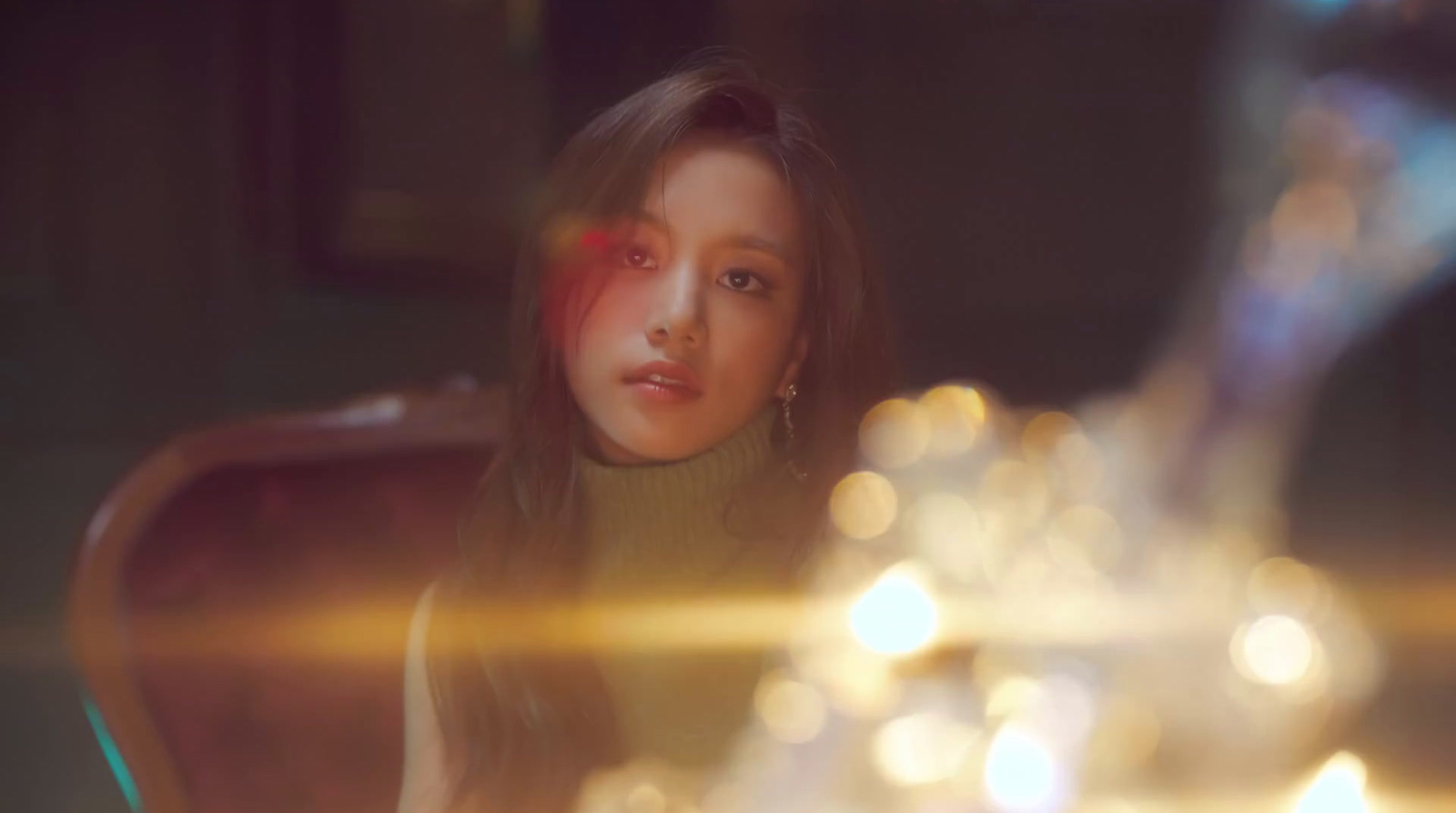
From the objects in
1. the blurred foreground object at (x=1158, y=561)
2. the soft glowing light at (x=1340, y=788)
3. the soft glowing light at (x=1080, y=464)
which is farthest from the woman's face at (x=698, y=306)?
the soft glowing light at (x=1340, y=788)

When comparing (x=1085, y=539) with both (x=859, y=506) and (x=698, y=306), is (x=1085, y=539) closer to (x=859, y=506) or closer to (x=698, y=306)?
(x=859, y=506)

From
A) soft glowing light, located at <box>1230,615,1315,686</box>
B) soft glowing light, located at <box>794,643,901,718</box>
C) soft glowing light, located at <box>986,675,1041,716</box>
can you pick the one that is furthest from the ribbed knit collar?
soft glowing light, located at <box>1230,615,1315,686</box>

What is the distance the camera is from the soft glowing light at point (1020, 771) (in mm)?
862

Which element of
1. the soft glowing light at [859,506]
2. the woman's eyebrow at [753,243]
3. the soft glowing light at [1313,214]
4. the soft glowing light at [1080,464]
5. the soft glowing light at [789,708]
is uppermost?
the soft glowing light at [1313,214]

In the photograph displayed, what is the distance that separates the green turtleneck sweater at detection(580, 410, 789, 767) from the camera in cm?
87

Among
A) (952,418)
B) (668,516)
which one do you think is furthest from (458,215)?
(952,418)

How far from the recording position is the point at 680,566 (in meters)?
0.88

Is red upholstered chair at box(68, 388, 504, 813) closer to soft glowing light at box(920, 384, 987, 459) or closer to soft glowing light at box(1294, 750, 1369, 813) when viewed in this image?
soft glowing light at box(920, 384, 987, 459)

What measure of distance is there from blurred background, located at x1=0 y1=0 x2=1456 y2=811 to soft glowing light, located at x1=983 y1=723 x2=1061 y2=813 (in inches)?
10.2

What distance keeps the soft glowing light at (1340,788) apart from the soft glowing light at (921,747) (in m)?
0.28

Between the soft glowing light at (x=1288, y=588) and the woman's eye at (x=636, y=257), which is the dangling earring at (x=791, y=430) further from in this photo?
→ the soft glowing light at (x=1288, y=588)

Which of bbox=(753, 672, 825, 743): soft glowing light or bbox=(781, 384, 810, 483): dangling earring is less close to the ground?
bbox=(781, 384, 810, 483): dangling earring

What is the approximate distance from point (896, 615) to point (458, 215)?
1.56 ft

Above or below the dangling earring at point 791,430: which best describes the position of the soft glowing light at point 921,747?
below
